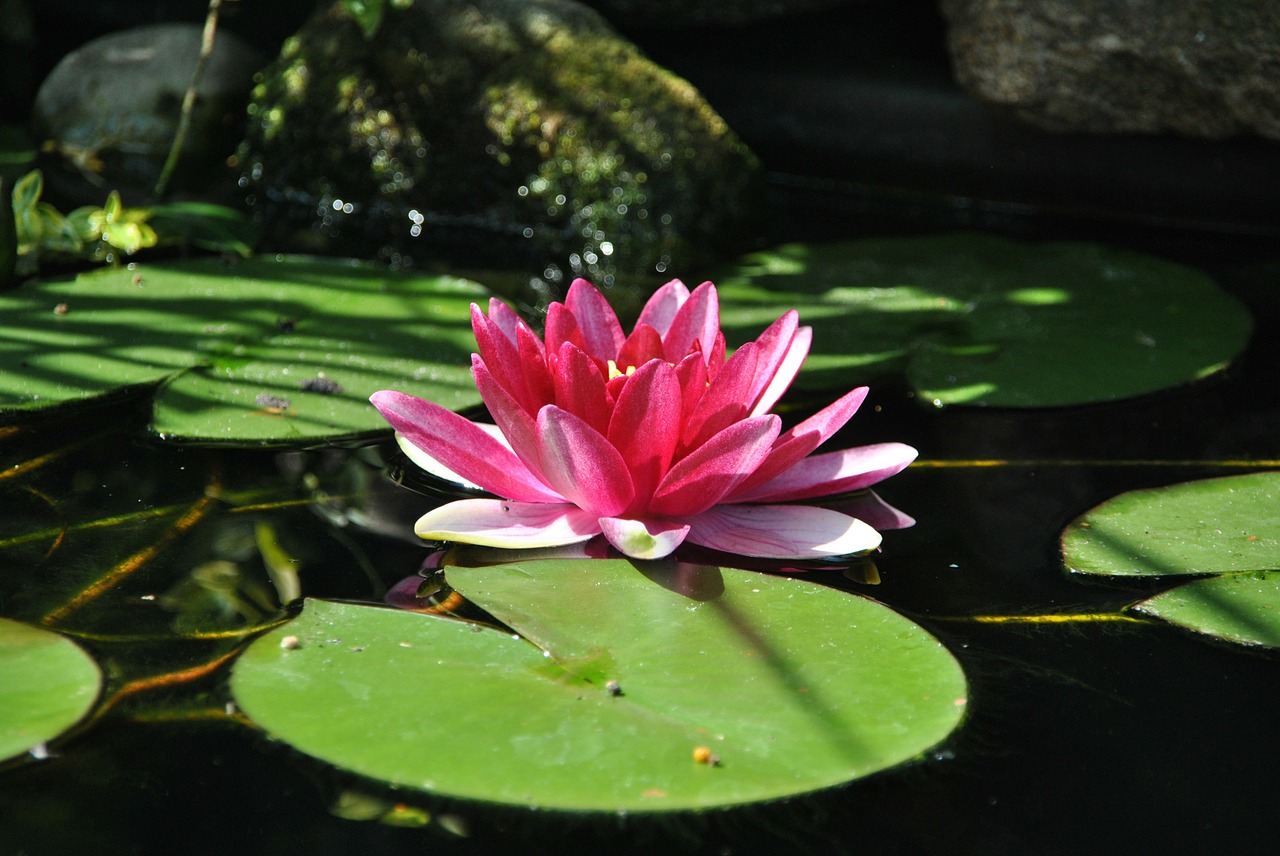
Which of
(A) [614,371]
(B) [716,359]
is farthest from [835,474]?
(A) [614,371]

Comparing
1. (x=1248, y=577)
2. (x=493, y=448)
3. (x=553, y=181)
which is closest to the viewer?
(x=1248, y=577)

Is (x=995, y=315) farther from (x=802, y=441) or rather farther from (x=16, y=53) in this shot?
(x=16, y=53)

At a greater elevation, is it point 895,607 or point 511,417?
point 511,417

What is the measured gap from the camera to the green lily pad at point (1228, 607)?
121 centimetres

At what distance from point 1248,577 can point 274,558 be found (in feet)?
3.69

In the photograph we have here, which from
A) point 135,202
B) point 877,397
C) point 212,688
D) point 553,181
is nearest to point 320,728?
point 212,688

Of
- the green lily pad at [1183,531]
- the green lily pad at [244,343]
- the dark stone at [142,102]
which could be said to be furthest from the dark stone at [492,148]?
the green lily pad at [1183,531]

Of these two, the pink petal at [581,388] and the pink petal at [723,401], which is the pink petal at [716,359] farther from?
the pink petal at [581,388]

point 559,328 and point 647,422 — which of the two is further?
point 559,328

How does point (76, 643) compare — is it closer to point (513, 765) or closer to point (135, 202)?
point (513, 765)

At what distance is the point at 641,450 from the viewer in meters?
1.31

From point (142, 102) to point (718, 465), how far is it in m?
3.00

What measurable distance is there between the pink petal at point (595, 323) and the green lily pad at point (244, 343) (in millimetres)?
284

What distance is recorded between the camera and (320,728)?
1012 mm
